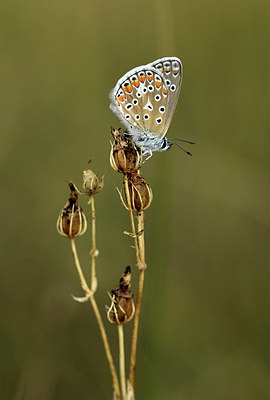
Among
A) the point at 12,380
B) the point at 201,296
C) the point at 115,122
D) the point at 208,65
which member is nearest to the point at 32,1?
the point at 115,122

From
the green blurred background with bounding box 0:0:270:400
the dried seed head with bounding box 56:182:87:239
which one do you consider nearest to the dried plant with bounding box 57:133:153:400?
the dried seed head with bounding box 56:182:87:239

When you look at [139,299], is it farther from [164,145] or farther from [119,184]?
[119,184]

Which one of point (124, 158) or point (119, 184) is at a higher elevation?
point (124, 158)

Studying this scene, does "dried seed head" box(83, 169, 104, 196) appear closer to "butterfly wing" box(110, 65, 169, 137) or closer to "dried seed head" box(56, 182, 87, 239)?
"dried seed head" box(56, 182, 87, 239)

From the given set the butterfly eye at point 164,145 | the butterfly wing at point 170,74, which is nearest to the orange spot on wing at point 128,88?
the butterfly wing at point 170,74

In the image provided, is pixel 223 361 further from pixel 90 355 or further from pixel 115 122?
pixel 115 122

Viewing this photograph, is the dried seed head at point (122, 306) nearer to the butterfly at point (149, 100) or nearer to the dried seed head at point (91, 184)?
the dried seed head at point (91, 184)

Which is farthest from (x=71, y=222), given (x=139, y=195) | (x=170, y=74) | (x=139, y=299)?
(x=170, y=74)
